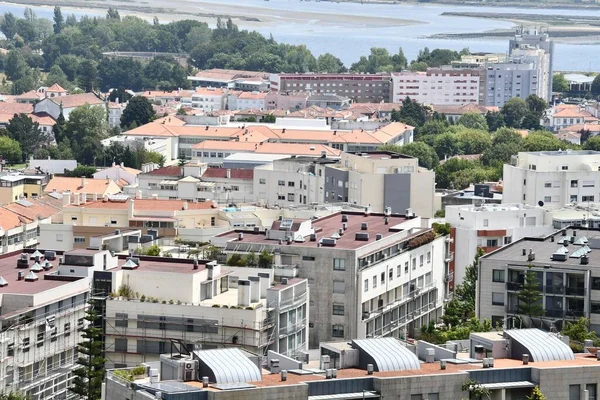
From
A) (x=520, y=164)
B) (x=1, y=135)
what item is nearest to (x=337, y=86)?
(x=1, y=135)

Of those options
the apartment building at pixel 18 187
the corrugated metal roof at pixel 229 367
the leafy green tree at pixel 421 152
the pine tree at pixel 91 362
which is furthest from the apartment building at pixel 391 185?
the corrugated metal roof at pixel 229 367

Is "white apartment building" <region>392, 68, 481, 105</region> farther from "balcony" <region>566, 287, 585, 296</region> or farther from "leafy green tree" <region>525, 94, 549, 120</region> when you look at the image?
"balcony" <region>566, 287, 585, 296</region>

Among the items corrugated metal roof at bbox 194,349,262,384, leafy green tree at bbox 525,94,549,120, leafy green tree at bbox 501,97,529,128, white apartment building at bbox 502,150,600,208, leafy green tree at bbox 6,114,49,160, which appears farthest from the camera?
leafy green tree at bbox 525,94,549,120

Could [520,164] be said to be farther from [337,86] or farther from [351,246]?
[337,86]

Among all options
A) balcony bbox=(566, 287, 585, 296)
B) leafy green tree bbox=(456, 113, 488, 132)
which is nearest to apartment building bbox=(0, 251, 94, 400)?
balcony bbox=(566, 287, 585, 296)

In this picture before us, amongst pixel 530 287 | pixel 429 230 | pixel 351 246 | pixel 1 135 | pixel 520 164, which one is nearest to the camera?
pixel 530 287

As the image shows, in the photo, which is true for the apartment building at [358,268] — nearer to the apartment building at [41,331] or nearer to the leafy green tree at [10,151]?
the apartment building at [41,331]

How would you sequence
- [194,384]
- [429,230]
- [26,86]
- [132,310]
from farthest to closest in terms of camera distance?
[26,86] < [429,230] < [132,310] < [194,384]
